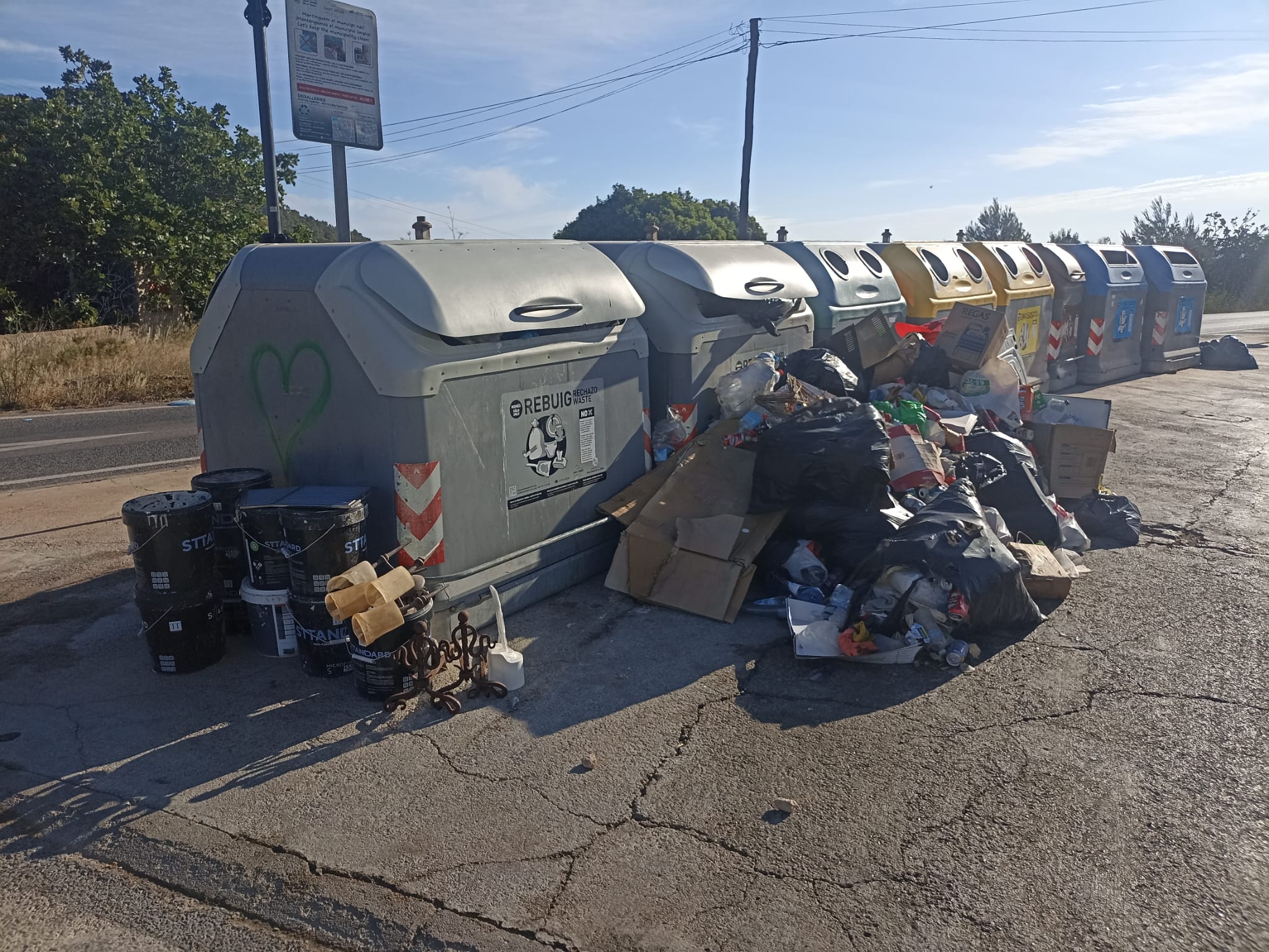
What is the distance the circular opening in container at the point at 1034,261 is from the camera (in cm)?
1193

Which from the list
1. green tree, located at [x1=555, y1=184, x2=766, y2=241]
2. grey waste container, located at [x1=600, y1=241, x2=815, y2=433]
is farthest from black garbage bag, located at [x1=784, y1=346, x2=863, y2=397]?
green tree, located at [x1=555, y1=184, x2=766, y2=241]

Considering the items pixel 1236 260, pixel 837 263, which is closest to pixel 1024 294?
pixel 837 263

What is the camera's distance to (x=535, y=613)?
4840mm

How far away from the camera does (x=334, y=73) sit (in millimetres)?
13227

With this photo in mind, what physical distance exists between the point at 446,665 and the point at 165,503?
140 cm

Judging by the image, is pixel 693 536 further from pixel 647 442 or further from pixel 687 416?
pixel 687 416

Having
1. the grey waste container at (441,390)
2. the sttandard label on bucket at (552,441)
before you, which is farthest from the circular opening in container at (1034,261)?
the sttandard label on bucket at (552,441)

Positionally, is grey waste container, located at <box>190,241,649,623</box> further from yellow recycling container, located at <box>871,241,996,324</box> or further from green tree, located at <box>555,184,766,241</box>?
green tree, located at <box>555,184,766,241</box>

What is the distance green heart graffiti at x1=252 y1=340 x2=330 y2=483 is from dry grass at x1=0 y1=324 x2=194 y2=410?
870 cm

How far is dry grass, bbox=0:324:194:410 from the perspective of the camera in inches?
505

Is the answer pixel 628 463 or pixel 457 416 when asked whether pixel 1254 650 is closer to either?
pixel 628 463

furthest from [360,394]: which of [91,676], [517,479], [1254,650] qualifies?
[1254,650]

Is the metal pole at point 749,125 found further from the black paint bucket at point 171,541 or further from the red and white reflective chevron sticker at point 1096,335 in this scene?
the black paint bucket at point 171,541

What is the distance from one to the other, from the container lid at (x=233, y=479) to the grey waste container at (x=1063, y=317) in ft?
33.6
